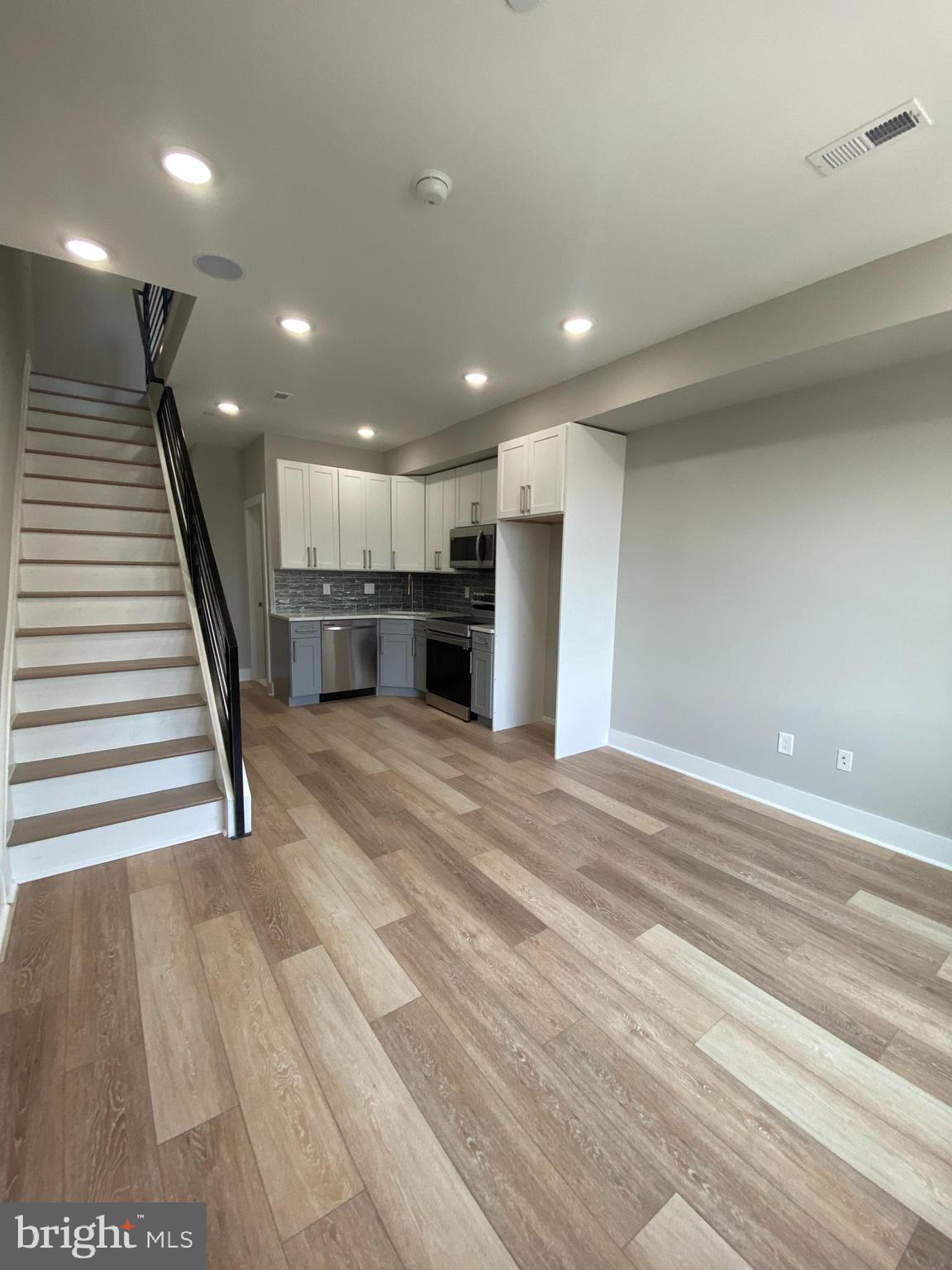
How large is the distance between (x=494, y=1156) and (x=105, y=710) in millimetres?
2724

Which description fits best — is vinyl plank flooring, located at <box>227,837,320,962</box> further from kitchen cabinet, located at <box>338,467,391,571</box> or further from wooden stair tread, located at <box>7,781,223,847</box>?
kitchen cabinet, located at <box>338,467,391,571</box>

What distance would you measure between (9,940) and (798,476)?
430 centimetres

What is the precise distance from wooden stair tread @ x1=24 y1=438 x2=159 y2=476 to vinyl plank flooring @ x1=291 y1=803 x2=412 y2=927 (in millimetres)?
3096

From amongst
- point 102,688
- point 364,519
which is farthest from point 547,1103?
point 364,519

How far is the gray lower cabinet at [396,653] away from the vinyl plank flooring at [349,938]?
301cm

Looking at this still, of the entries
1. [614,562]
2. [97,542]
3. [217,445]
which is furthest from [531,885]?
[217,445]

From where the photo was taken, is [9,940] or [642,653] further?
[642,653]

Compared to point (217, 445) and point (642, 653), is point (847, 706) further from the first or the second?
point (217, 445)

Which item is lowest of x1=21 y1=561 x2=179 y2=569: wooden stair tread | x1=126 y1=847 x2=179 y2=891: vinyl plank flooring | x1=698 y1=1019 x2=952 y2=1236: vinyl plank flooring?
x1=698 y1=1019 x2=952 y2=1236: vinyl plank flooring

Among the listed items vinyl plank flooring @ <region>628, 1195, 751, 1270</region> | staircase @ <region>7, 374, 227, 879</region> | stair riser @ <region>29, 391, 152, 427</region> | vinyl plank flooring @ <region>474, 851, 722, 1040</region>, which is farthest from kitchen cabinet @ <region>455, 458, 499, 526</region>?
vinyl plank flooring @ <region>628, 1195, 751, 1270</region>

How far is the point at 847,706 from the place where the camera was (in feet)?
9.16

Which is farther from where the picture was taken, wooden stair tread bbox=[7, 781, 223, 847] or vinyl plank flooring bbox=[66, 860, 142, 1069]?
wooden stair tread bbox=[7, 781, 223, 847]

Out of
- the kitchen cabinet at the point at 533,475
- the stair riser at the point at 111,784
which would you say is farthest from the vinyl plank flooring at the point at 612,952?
the kitchen cabinet at the point at 533,475

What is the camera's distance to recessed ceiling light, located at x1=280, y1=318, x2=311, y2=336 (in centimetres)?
274
